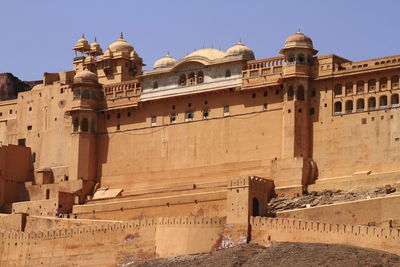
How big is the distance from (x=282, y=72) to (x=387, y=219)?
12.6 meters

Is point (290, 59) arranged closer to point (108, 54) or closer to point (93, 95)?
point (93, 95)

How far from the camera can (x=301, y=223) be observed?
59.9m

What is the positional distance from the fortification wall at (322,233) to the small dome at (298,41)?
1144 centimetres

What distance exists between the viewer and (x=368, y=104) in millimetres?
67250

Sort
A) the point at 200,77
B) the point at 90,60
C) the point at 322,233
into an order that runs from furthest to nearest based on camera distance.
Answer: the point at 90,60
the point at 200,77
the point at 322,233

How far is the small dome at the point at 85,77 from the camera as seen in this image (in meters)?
77.4

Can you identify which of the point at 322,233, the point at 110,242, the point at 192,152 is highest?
the point at 192,152

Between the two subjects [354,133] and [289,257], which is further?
[354,133]

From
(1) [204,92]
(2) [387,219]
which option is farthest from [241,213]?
(1) [204,92]

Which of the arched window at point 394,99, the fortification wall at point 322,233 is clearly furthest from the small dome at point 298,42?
the fortification wall at point 322,233

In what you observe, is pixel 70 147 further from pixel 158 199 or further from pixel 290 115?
pixel 290 115

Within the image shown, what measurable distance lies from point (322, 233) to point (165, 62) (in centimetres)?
2018

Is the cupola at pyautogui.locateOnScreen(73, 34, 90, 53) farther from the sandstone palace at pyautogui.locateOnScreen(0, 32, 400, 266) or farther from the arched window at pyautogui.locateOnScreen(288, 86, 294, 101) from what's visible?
the arched window at pyautogui.locateOnScreen(288, 86, 294, 101)

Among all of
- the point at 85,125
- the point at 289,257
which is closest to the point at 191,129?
the point at 85,125
